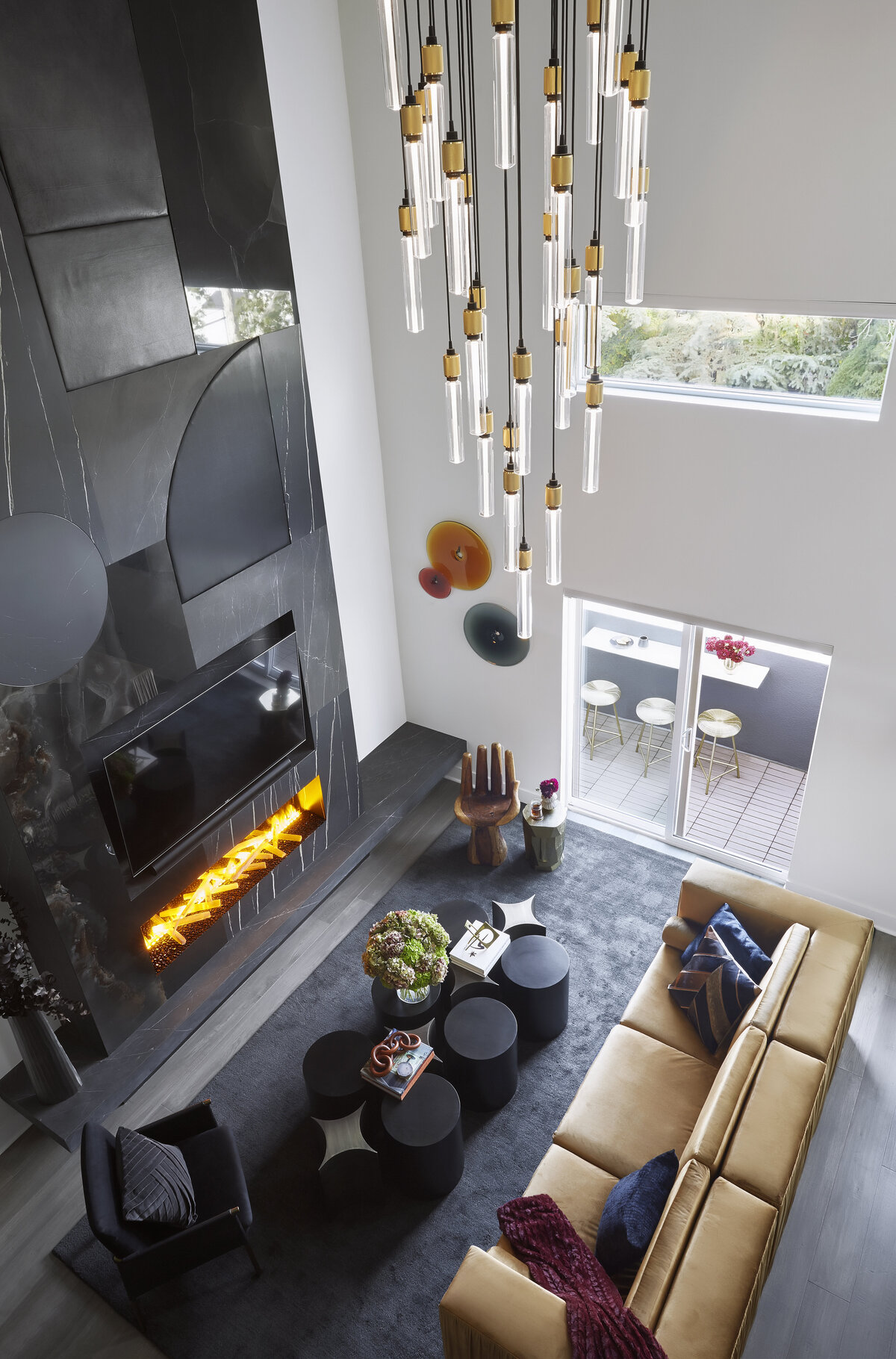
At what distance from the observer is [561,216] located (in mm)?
3107

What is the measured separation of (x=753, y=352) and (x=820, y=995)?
11.2 ft

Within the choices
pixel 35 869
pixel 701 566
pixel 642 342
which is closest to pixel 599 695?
pixel 701 566

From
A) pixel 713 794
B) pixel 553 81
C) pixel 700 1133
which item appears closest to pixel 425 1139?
pixel 700 1133

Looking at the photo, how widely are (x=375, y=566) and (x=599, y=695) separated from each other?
6.32ft

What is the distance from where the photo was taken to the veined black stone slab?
5176mm

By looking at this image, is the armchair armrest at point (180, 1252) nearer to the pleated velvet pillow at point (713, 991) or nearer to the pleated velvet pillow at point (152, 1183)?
the pleated velvet pillow at point (152, 1183)

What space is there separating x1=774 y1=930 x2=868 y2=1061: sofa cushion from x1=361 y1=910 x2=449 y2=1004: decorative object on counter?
175 centimetres

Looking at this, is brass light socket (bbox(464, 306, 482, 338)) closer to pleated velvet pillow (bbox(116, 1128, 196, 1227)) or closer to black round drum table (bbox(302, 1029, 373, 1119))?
black round drum table (bbox(302, 1029, 373, 1119))

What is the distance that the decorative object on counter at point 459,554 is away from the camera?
6.78 meters

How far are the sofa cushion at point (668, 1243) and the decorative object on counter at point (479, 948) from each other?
5.94 feet

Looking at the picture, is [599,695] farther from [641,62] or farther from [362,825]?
[641,62]

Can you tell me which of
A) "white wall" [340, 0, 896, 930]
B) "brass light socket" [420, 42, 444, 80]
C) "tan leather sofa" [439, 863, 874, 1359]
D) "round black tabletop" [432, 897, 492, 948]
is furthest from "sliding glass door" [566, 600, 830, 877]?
"brass light socket" [420, 42, 444, 80]

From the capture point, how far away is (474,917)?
19.4 ft

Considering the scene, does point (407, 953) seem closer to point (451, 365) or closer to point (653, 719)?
point (653, 719)
